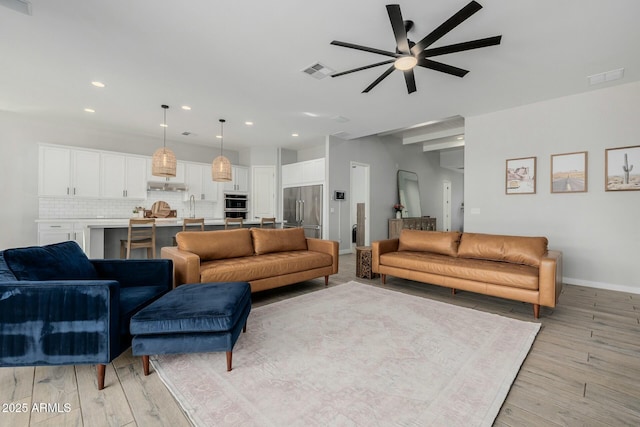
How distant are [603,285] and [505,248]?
1969 mm

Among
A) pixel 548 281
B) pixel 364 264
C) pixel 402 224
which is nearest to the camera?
→ pixel 548 281

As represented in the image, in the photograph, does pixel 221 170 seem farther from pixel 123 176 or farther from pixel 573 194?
pixel 573 194

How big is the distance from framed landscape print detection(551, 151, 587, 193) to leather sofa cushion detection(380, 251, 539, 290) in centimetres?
206

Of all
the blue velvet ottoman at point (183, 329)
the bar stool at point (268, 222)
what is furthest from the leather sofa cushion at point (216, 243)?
the bar stool at point (268, 222)

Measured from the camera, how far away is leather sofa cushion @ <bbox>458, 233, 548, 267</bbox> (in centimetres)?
333

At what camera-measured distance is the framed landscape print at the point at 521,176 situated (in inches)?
184

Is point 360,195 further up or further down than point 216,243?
further up

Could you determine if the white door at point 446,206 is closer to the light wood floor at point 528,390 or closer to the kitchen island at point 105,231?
the light wood floor at point 528,390

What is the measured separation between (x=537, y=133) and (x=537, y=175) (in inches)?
27.1

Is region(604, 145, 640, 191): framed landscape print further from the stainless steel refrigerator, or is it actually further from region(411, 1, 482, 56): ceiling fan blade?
the stainless steel refrigerator

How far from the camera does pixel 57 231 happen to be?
466 cm

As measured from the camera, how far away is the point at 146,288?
2.43 metres

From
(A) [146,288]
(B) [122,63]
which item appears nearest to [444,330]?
(A) [146,288]

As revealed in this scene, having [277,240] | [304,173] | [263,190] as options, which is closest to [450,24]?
[277,240]
